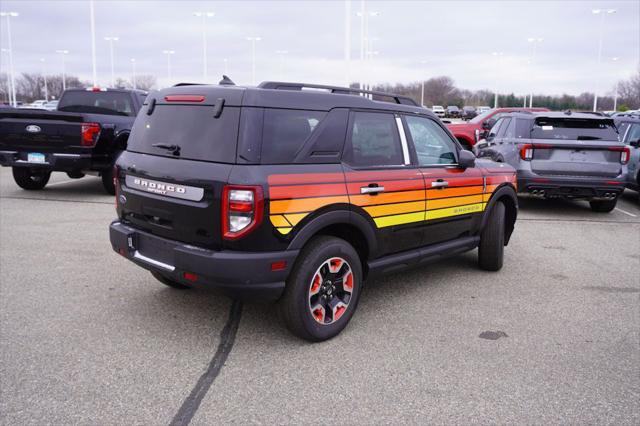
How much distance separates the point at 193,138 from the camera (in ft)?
12.6

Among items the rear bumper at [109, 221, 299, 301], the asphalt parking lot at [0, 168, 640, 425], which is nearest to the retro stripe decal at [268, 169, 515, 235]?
the rear bumper at [109, 221, 299, 301]

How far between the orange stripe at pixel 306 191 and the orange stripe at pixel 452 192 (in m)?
1.18

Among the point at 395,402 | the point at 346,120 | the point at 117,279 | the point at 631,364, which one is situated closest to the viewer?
the point at 395,402

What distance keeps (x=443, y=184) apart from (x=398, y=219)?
2.39 feet

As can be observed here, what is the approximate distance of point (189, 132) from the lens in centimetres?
389

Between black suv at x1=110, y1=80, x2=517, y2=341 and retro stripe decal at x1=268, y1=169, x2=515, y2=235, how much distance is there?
0.01m

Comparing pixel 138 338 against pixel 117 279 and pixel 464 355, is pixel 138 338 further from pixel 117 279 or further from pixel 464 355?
pixel 464 355

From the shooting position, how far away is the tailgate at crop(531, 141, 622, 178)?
904cm

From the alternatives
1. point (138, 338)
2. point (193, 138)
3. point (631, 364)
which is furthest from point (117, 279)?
point (631, 364)

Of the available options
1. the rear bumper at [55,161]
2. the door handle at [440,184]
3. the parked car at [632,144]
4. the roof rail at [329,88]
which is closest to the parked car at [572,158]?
the parked car at [632,144]

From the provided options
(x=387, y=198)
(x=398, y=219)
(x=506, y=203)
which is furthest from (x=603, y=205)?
(x=387, y=198)

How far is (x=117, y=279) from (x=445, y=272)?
3.39m

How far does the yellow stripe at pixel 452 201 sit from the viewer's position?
490 cm

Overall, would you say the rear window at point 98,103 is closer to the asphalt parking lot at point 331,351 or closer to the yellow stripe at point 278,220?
the asphalt parking lot at point 331,351
